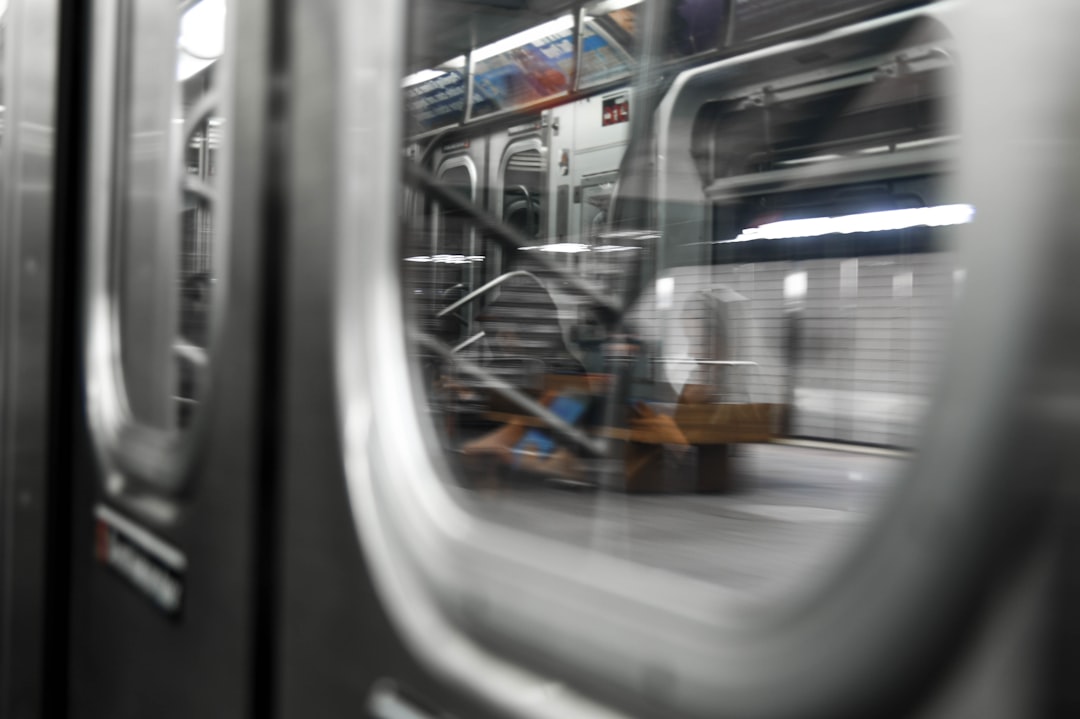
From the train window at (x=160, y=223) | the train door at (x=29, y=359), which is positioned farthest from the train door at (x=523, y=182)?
the train door at (x=29, y=359)

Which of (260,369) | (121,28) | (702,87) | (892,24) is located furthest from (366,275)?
(121,28)

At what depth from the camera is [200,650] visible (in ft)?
4.42

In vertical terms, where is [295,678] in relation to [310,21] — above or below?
below

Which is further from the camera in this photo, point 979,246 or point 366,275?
point 366,275

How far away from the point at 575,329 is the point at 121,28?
110 cm

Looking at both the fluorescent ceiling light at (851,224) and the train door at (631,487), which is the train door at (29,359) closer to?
the train door at (631,487)

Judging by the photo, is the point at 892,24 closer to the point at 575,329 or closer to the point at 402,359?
the point at 575,329

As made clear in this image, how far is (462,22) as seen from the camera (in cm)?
112

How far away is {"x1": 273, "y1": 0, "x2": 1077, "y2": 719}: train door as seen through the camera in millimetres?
499

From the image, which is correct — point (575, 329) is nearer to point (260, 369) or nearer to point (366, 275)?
point (366, 275)

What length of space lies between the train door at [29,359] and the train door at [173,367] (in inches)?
2.7

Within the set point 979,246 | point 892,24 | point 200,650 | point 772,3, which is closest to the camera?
point 979,246

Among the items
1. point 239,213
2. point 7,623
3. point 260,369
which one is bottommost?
point 7,623

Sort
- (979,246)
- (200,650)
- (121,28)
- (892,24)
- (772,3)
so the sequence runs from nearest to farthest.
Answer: (979,246) < (892,24) < (772,3) < (200,650) < (121,28)
